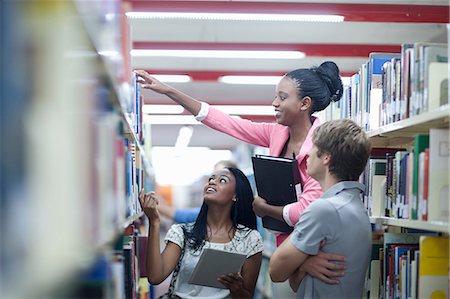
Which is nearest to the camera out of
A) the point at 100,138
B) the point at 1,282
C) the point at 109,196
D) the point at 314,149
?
the point at 1,282

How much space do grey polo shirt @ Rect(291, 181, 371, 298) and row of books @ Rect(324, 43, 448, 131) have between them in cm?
41

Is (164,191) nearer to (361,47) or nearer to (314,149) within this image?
(361,47)

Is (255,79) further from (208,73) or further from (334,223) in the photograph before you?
(334,223)

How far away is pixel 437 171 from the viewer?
6.86 ft

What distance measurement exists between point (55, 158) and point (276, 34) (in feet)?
19.7

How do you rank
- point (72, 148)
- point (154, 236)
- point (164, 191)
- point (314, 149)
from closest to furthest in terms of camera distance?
point (72, 148), point (314, 149), point (154, 236), point (164, 191)

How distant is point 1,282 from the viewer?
0.67 metres

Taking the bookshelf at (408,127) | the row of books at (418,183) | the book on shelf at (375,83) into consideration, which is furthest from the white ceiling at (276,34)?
the row of books at (418,183)

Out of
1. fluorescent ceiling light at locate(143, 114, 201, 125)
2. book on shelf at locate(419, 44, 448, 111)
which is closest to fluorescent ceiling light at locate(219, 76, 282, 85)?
fluorescent ceiling light at locate(143, 114, 201, 125)

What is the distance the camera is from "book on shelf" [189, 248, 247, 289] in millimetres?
2736

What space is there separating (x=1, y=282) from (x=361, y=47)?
6.04 meters

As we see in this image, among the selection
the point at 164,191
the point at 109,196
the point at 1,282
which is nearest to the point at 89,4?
the point at 109,196

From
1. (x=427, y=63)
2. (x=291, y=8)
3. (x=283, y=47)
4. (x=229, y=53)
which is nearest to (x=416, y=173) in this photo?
(x=427, y=63)

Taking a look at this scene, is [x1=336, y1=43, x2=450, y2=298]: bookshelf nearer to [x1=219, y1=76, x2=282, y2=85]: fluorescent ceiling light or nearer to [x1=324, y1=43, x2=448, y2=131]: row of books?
[x1=324, y1=43, x2=448, y2=131]: row of books
